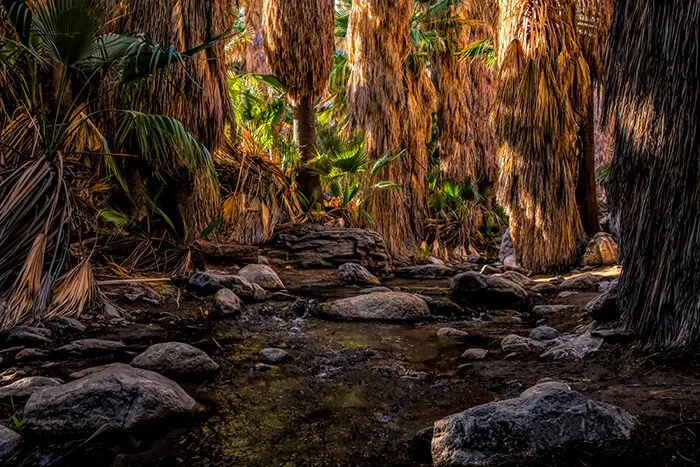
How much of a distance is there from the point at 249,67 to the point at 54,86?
49.0 ft

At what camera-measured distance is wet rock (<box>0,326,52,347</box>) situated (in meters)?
3.26

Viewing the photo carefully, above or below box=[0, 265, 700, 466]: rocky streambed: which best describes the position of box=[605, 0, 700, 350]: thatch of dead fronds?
above

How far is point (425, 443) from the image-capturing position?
2.02m

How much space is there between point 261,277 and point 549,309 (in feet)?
11.4

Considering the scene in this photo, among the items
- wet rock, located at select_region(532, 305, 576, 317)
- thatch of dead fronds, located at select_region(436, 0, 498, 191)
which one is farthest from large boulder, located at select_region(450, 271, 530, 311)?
thatch of dead fronds, located at select_region(436, 0, 498, 191)

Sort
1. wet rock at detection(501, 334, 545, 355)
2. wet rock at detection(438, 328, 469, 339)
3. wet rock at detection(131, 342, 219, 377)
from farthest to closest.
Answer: wet rock at detection(438, 328, 469, 339)
wet rock at detection(501, 334, 545, 355)
wet rock at detection(131, 342, 219, 377)

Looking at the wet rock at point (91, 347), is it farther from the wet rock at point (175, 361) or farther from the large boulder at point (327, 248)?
the large boulder at point (327, 248)

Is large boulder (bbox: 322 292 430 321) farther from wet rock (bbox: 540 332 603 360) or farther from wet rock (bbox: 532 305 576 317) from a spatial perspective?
wet rock (bbox: 540 332 603 360)

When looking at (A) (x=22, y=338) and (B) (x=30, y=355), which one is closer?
(B) (x=30, y=355)

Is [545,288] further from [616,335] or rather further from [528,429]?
[528,429]

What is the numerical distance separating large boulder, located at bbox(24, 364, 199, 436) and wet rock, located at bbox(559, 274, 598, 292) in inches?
205

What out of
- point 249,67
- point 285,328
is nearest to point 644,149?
point 285,328

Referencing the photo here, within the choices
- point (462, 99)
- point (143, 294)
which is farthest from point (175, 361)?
point (462, 99)

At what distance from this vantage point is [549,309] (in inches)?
194
